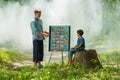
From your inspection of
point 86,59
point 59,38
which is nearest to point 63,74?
point 86,59

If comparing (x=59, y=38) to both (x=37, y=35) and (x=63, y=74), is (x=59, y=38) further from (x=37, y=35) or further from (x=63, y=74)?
(x=63, y=74)

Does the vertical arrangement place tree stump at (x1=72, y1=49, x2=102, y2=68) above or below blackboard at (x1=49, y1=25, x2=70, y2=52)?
below

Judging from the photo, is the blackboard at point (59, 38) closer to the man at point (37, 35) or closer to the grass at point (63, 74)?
the grass at point (63, 74)

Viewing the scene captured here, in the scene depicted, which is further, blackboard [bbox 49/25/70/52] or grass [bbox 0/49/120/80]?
blackboard [bbox 49/25/70/52]

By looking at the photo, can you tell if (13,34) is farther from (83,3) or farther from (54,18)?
(83,3)

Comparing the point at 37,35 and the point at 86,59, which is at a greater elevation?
the point at 37,35

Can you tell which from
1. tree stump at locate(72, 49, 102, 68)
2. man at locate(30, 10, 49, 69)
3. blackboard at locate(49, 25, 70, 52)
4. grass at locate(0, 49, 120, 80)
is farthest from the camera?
blackboard at locate(49, 25, 70, 52)

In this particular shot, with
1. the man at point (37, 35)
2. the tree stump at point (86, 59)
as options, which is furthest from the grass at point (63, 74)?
the man at point (37, 35)

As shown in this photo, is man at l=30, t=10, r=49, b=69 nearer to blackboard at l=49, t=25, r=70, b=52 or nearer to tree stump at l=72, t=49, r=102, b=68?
blackboard at l=49, t=25, r=70, b=52

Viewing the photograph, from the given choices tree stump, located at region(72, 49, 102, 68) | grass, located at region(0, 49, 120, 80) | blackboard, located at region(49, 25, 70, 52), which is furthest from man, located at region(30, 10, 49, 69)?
tree stump, located at region(72, 49, 102, 68)

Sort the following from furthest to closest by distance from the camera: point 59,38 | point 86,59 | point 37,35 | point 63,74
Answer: point 59,38
point 86,59
point 37,35
point 63,74

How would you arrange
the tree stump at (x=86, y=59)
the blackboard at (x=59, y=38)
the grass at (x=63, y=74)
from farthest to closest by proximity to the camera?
the blackboard at (x=59, y=38)
the tree stump at (x=86, y=59)
the grass at (x=63, y=74)

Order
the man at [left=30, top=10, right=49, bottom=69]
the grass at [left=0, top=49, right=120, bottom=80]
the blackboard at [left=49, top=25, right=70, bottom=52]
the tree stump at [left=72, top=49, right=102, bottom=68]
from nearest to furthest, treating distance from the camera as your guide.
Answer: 1. the grass at [left=0, top=49, right=120, bottom=80]
2. the man at [left=30, top=10, right=49, bottom=69]
3. the tree stump at [left=72, top=49, right=102, bottom=68]
4. the blackboard at [left=49, top=25, right=70, bottom=52]

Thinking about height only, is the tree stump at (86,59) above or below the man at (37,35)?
below
